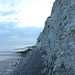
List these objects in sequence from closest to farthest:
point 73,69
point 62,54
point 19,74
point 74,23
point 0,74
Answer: point 73,69 < point 74,23 < point 62,54 < point 19,74 < point 0,74

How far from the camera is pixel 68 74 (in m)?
7.57

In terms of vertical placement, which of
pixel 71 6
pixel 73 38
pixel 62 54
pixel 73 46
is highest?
pixel 71 6

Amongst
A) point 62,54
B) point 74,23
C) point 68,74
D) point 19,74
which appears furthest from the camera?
point 19,74

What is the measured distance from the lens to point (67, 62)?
772 cm

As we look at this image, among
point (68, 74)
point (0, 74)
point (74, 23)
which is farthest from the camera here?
point (0, 74)

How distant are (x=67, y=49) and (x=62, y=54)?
86cm

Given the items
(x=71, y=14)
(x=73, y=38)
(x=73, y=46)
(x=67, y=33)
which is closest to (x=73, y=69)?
(x=73, y=46)

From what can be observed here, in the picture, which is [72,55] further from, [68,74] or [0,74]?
[0,74]

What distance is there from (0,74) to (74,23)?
45.9 ft

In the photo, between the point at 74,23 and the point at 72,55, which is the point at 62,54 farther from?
the point at 74,23

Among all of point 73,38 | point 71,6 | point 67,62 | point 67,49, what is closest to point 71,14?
point 71,6

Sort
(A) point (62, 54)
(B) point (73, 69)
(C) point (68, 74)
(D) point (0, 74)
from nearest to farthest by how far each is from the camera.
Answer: (B) point (73, 69) → (C) point (68, 74) → (A) point (62, 54) → (D) point (0, 74)

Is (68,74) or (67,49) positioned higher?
(67,49)

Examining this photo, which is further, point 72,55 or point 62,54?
point 62,54
